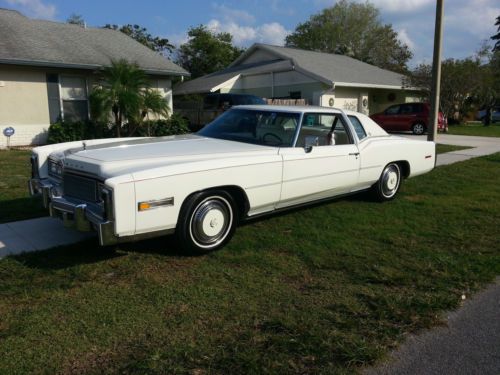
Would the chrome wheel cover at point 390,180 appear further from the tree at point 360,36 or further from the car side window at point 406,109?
the tree at point 360,36

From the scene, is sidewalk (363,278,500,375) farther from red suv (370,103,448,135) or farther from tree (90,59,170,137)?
red suv (370,103,448,135)

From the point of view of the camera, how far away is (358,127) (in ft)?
20.7

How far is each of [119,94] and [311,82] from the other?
11921mm

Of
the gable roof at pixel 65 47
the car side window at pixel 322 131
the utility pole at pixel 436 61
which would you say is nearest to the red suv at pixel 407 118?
the utility pole at pixel 436 61

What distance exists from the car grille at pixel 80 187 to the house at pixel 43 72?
10.5 metres

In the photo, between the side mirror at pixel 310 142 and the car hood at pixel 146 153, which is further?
the side mirror at pixel 310 142

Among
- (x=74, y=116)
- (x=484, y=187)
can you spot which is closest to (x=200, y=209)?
(x=484, y=187)

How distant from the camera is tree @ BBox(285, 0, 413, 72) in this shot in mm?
48688

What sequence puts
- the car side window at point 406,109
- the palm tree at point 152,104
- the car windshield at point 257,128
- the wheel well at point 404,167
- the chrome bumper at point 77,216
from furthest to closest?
the car side window at point 406,109 → the palm tree at point 152,104 → the wheel well at point 404,167 → the car windshield at point 257,128 → the chrome bumper at point 77,216

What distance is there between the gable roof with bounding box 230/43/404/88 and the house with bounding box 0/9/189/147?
9.10 meters

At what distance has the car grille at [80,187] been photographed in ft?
13.2

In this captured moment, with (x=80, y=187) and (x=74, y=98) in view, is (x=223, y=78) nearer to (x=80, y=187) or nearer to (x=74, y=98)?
(x=74, y=98)

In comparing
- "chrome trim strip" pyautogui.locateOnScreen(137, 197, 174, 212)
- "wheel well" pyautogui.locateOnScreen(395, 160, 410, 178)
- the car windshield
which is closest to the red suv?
"wheel well" pyautogui.locateOnScreen(395, 160, 410, 178)

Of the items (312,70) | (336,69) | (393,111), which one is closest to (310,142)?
(393,111)
